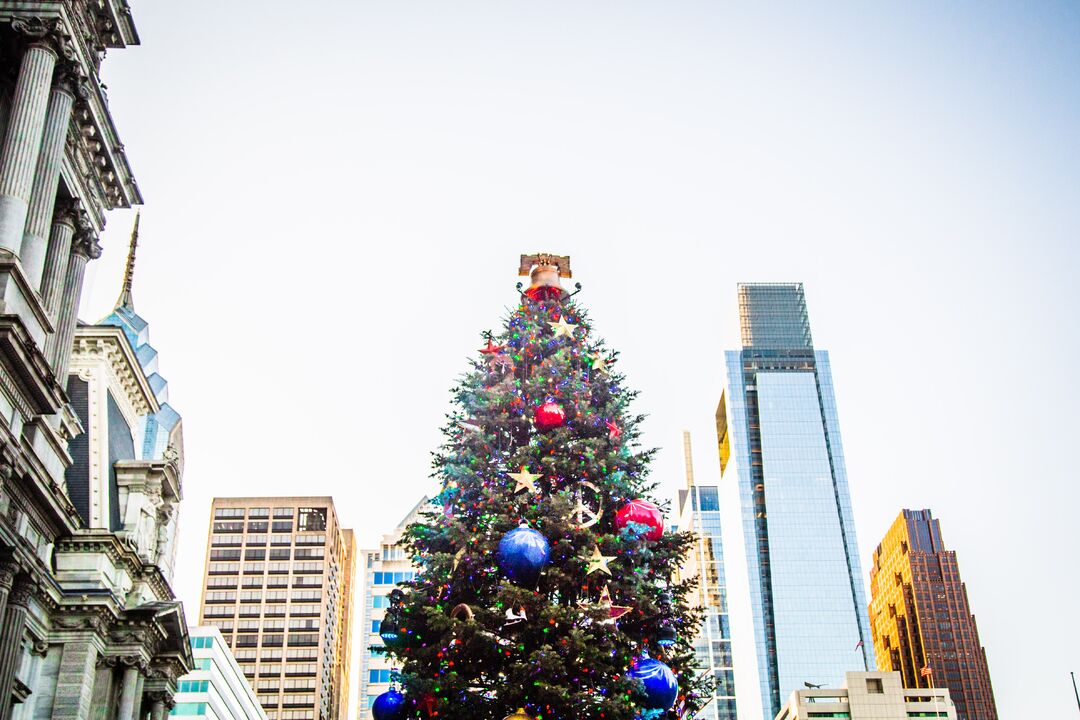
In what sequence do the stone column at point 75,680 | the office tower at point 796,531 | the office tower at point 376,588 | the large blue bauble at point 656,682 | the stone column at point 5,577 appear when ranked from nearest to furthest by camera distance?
the stone column at point 5,577 < the large blue bauble at point 656,682 < the stone column at point 75,680 < the office tower at point 376,588 < the office tower at point 796,531

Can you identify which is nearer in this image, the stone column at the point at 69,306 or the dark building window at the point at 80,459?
the stone column at the point at 69,306

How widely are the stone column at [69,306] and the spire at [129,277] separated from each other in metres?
20.1

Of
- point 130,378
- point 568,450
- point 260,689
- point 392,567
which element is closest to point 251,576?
point 260,689

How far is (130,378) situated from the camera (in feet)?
123

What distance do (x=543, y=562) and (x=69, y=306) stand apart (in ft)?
38.7

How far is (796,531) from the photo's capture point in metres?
180

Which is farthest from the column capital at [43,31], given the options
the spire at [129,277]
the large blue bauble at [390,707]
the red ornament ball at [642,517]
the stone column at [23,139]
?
the spire at [129,277]

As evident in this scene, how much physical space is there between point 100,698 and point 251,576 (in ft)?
487

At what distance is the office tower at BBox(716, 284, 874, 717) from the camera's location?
174250 mm

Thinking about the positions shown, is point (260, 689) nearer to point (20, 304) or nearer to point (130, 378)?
point (130, 378)

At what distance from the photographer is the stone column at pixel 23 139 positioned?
62.3 feet

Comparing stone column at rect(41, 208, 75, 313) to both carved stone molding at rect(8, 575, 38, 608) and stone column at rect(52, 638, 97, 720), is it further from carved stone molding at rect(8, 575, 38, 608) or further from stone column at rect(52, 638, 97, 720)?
stone column at rect(52, 638, 97, 720)

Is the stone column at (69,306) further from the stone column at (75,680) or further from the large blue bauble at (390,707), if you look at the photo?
the stone column at (75,680)

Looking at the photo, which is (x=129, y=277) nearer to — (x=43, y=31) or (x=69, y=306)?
(x=69, y=306)
